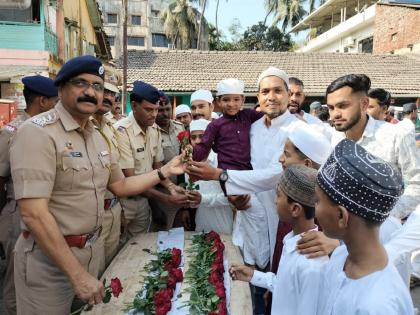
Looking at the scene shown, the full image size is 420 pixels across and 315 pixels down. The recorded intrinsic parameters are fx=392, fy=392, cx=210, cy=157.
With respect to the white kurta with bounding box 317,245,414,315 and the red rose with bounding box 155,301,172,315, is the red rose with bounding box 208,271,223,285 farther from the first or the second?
the white kurta with bounding box 317,245,414,315

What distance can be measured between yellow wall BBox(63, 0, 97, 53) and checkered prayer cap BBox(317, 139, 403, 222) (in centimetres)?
1567

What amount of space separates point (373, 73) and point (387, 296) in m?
20.8

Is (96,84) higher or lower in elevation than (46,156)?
higher

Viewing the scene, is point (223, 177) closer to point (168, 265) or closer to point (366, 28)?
point (168, 265)

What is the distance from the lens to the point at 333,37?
97.9ft

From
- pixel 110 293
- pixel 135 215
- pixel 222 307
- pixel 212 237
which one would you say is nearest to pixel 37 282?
pixel 110 293

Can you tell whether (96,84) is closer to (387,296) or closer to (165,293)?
(165,293)

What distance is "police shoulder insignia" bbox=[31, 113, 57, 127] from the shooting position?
2.16m

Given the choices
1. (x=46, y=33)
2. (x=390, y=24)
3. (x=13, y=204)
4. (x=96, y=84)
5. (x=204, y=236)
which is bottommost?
(x=204, y=236)

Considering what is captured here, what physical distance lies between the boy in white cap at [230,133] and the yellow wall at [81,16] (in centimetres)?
1354

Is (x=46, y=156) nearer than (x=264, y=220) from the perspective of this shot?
Yes

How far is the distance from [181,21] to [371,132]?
139 feet

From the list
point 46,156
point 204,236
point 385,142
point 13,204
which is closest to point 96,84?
point 46,156

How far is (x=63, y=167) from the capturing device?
218 cm
